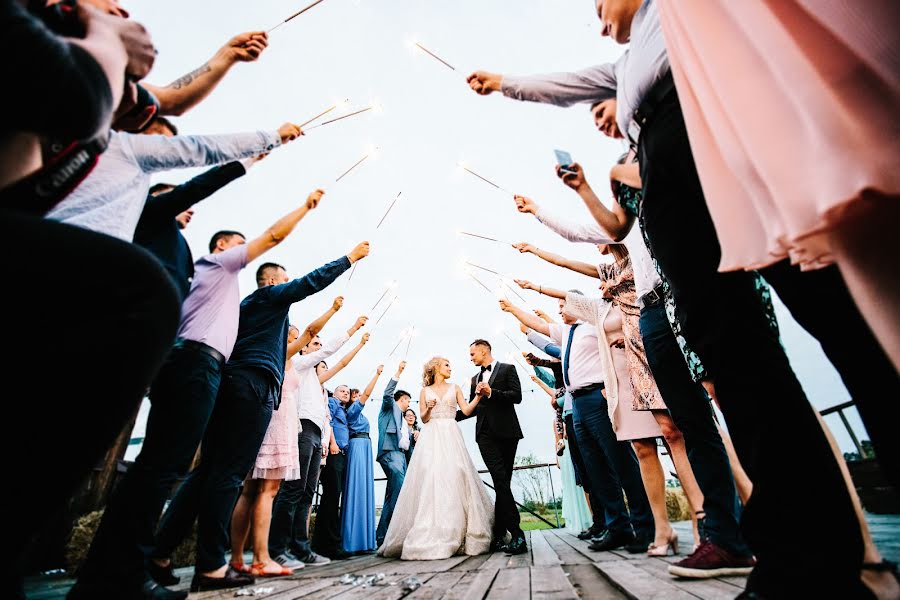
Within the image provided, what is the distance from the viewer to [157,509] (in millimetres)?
1675

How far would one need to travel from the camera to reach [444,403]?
4926 millimetres

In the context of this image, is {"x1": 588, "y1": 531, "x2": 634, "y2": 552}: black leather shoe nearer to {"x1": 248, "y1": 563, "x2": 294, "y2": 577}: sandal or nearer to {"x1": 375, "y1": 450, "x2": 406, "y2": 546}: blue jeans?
{"x1": 248, "y1": 563, "x2": 294, "y2": 577}: sandal

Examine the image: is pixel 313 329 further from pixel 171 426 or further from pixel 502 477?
pixel 502 477

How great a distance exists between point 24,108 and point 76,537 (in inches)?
236

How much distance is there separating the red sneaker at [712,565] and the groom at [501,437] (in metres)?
2.32

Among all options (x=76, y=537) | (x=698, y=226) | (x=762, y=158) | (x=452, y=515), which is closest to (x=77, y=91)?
(x=762, y=158)

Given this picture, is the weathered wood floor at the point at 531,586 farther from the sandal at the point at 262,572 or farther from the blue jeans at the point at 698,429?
the sandal at the point at 262,572

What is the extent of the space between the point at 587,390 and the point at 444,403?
181 cm

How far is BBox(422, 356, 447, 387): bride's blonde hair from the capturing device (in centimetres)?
524

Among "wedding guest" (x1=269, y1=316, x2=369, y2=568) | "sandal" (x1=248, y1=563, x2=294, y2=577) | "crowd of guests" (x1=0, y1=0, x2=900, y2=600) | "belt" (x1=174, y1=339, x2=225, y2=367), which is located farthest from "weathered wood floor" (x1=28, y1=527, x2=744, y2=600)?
"wedding guest" (x1=269, y1=316, x2=369, y2=568)

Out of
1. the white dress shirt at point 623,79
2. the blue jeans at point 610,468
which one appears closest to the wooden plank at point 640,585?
the blue jeans at point 610,468

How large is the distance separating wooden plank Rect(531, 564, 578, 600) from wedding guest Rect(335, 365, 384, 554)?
363 centimetres

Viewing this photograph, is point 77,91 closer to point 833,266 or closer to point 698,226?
point 698,226

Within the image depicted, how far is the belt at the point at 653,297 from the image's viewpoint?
2.34 m
